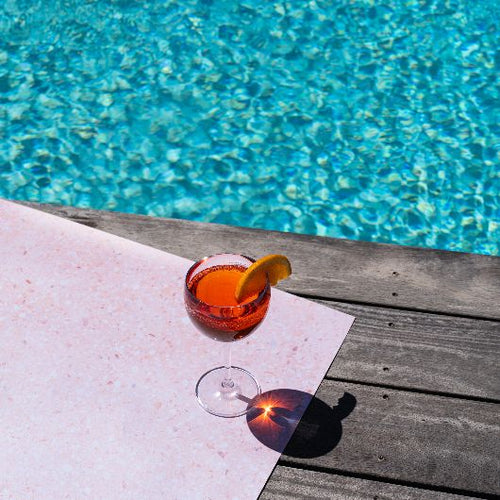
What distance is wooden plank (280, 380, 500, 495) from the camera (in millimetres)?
1878

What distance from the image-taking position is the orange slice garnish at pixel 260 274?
1.74 metres

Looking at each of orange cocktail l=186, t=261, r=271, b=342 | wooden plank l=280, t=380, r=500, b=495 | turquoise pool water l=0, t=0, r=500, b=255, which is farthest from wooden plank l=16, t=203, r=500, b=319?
turquoise pool water l=0, t=0, r=500, b=255

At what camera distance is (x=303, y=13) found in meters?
4.81

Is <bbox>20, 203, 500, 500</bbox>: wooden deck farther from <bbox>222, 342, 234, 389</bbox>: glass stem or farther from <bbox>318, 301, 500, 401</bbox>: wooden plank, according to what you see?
<bbox>222, 342, 234, 389</bbox>: glass stem

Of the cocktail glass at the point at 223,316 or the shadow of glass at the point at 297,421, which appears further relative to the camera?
the shadow of glass at the point at 297,421

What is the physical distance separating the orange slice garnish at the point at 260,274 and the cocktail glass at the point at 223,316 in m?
0.02

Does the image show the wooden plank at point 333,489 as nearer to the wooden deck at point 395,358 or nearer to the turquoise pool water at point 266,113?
the wooden deck at point 395,358

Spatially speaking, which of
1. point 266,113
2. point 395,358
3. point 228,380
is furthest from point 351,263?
point 266,113

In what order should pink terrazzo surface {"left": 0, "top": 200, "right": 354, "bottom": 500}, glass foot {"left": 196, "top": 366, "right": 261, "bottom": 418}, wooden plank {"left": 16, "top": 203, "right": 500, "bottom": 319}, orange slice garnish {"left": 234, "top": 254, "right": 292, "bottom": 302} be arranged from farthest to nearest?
wooden plank {"left": 16, "top": 203, "right": 500, "bottom": 319} → glass foot {"left": 196, "top": 366, "right": 261, "bottom": 418} → pink terrazzo surface {"left": 0, "top": 200, "right": 354, "bottom": 500} → orange slice garnish {"left": 234, "top": 254, "right": 292, "bottom": 302}

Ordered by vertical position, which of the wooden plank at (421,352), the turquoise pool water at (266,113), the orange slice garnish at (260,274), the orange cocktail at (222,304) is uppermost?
the orange slice garnish at (260,274)

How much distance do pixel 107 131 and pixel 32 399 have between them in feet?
7.49


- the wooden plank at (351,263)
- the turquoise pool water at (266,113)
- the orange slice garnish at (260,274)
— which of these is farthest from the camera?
the turquoise pool water at (266,113)

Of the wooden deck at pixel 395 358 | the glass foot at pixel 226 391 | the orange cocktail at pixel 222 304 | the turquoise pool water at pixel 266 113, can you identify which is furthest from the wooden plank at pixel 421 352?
the turquoise pool water at pixel 266 113

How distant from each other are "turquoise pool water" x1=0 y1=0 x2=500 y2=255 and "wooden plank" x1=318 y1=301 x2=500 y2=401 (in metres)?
1.43
